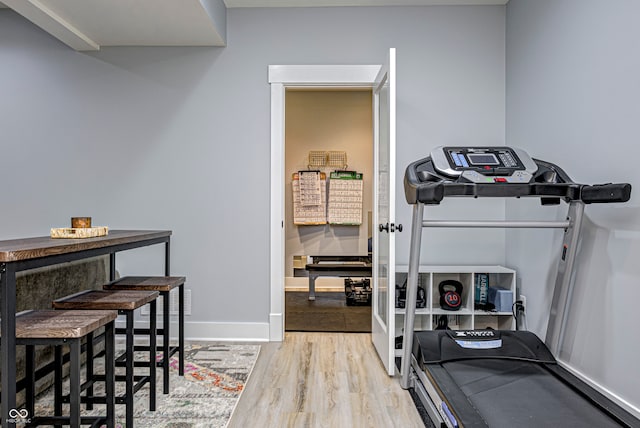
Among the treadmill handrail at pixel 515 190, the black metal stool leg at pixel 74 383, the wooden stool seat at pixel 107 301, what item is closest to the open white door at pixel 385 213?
the treadmill handrail at pixel 515 190

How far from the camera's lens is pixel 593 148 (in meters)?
2.23

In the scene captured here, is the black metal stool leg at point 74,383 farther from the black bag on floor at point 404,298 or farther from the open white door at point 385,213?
the black bag on floor at point 404,298

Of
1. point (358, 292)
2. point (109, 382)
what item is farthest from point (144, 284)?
point (358, 292)

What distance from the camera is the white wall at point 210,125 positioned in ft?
11.1

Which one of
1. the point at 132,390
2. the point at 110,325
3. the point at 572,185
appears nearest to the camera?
the point at 110,325

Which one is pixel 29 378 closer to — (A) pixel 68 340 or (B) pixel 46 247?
A: (A) pixel 68 340

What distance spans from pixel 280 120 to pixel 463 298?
6.79ft

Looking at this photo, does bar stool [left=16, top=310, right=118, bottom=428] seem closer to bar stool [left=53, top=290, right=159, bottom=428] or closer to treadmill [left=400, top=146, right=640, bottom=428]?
bar stool [left=53, top=290, right=159, bottom=428]

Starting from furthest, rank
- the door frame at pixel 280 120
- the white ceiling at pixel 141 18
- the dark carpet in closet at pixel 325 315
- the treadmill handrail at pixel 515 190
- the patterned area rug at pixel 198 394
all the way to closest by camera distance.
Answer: the dark carpet in closet at pixel 325 315
the door frame at pixel 280 120
the white ceiling at pixel 141 18
the patterned area rug at pixel 198 394
the treadmill handrail at pixel 515 190

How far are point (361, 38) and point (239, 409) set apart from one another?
2903 mm

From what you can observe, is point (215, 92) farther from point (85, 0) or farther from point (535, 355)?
point (535, 355)

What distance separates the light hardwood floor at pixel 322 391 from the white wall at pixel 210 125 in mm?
573

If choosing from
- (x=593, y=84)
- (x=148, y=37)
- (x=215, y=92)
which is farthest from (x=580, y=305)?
(x=148, y=37)

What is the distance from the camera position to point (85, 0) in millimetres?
2646
